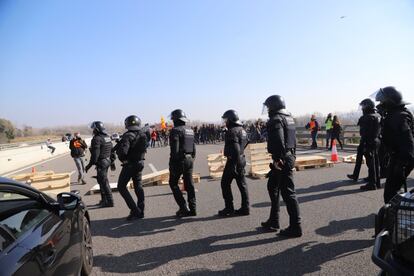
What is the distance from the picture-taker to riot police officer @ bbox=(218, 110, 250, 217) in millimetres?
6602

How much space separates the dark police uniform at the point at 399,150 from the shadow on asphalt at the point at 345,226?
674 millimetres

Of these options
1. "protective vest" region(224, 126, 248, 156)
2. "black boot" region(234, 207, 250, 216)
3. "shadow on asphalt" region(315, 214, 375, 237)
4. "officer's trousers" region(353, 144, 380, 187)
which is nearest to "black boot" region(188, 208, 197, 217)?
"black boot" region(234, 207, 250, 216)

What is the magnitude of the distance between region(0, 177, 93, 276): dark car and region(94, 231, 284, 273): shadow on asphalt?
0.53 metres

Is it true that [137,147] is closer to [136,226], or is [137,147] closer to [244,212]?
[136,226]

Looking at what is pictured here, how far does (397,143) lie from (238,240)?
2558mm

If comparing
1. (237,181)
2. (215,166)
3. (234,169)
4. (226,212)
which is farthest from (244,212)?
(215,166)

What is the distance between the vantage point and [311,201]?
24.3ft

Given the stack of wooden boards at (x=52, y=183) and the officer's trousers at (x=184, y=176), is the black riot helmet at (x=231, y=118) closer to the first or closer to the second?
the officer's trousers at (x=184, y=176)

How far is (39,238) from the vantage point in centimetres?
262

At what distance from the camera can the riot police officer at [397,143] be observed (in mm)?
5000

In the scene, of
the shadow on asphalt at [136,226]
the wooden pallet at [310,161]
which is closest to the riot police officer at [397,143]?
the shadow on asphalt at [136,226]

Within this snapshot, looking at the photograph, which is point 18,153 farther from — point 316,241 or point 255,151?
point 316,241

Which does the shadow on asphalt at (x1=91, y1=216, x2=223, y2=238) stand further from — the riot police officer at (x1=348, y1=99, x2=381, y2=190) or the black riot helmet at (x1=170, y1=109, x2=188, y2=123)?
the riot police officer at (x1=348, y1=99, x2=381, y2=190)

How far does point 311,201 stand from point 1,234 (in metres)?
6.12
